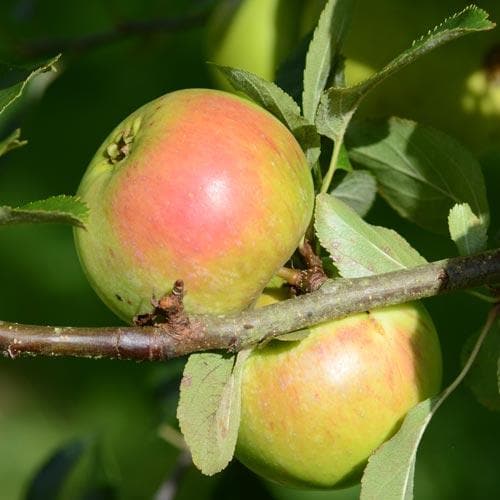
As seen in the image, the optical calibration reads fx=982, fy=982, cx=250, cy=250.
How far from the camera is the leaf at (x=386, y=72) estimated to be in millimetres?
822

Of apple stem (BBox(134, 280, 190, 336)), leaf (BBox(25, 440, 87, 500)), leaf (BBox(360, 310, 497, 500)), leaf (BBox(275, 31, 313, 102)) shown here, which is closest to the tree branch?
apple stem (BBox(134, 280, 190, 336))

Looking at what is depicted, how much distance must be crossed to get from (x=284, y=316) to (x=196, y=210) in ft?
0.42

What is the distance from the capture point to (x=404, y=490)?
2.90 feet

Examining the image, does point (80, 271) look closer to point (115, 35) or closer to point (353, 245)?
point (115, 35)

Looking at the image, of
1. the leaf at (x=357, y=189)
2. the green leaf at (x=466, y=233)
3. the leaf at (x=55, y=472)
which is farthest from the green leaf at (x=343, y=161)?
the leaf at (x=55, y=472)

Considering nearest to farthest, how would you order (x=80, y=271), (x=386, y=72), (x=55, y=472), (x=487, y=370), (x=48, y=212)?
(x=48, y=212), (x=386, y=72), (x=487, y=370), (x=55, y=472), (x=80, y=271)

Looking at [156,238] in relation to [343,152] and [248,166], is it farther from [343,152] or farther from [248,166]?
[343,152]

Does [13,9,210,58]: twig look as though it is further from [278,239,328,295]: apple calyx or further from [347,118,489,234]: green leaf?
[278,239,328,295]: apple calyx

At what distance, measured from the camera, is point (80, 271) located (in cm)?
262

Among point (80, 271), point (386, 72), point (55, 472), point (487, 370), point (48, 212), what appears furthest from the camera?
point (80, 271)

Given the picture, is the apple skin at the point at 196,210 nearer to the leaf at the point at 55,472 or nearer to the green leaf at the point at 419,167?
the green leaf at the point at 419,167

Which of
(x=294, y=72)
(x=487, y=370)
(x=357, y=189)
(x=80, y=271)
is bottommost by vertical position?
(x=80, y=271)

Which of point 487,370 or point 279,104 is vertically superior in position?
point 279,104

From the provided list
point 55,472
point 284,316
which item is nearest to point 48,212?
point 284,316
